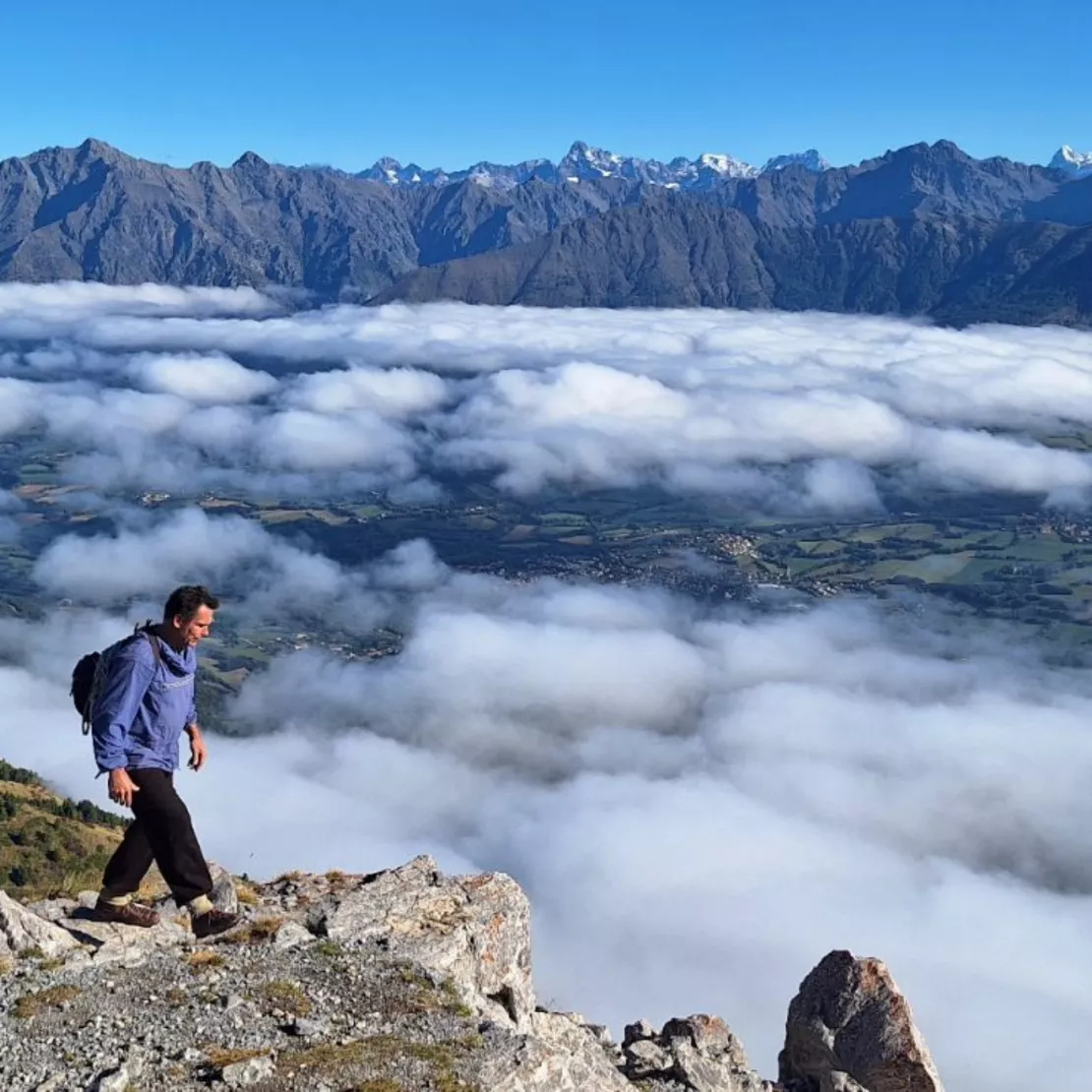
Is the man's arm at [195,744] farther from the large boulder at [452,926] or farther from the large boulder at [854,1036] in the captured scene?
the large boulder at [854,1036]

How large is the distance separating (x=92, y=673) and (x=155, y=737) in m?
1.27

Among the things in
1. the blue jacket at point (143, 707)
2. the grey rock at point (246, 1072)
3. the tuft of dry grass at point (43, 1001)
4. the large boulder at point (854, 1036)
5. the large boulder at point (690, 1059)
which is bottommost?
the large boulder at point (854, 1036)

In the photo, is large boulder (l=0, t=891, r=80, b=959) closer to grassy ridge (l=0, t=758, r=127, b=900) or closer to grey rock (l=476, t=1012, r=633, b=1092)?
grey rock (l=476, t=1012, r=633, b=1092)

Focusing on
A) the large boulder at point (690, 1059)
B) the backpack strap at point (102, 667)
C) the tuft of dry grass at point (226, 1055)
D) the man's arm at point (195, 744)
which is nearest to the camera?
the tuft of dry grass at point (226, 1055)

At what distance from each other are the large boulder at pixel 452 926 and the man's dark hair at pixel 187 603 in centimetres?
729

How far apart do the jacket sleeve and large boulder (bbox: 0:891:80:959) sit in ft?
14.8

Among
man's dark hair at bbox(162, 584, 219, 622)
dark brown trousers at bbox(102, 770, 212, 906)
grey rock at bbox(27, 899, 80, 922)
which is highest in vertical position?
man's dark hair at bbox(162, 584, 219, 622)

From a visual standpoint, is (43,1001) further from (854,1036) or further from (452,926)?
(854,1036)

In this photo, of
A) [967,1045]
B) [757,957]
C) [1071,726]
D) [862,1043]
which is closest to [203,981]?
[862,1043]

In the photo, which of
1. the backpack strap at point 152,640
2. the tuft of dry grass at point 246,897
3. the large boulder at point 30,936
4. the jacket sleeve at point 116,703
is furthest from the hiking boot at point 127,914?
the backpack strap at point 152,640

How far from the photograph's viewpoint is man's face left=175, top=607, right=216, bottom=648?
1539cm

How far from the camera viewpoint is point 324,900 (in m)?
21.7

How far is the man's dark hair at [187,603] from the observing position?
15.4 meters

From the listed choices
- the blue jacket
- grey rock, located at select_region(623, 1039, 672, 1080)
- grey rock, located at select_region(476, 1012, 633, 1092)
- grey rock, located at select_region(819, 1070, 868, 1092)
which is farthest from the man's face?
grey rock, located at select_region(819, 1070, 868, 1092)
